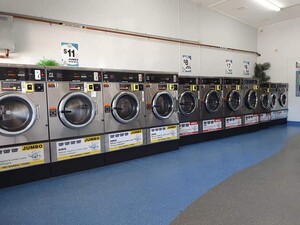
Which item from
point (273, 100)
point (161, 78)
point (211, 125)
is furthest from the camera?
point (273, 100)

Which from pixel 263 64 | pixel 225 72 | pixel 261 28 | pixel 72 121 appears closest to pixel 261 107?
pixel 225 72

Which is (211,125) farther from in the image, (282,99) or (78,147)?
(282,99)

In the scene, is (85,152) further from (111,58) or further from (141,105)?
(111,58)

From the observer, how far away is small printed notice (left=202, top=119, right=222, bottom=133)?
227 inches

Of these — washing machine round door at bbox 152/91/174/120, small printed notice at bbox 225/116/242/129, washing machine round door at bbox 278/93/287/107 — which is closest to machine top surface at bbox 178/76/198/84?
washing machine round door at bbox 152/91/174/120

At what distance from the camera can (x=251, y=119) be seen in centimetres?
694

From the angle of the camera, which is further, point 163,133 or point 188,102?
point 188,102

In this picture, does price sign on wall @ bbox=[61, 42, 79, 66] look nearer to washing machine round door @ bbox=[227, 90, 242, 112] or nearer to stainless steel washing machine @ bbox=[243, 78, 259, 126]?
washing machine round door @ bbox=[227, 90, 242, 112]

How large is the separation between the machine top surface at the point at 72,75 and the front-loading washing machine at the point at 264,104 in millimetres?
5514

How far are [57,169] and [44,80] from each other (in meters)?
1.36

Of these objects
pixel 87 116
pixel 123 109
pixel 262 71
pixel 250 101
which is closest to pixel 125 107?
pixel 123 109

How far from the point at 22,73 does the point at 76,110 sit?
97cm

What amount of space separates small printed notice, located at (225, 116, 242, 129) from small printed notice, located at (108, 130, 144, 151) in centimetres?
295

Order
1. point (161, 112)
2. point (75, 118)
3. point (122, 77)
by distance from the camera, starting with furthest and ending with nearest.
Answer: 1. point (161, 112)
2. point (122, 77)
3. point (75, 118)
